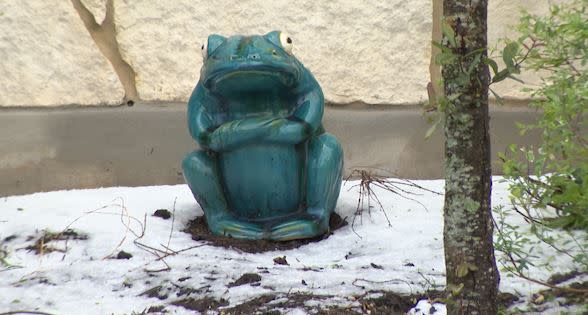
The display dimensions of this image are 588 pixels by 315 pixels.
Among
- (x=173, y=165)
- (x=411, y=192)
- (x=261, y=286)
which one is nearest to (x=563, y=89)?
(x=261, y=286)

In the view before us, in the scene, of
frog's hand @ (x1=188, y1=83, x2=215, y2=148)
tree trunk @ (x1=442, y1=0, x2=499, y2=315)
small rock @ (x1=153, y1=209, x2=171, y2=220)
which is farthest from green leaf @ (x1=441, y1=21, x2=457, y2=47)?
small rock @ (x1=153, y1=209, x2=171, y2=220)

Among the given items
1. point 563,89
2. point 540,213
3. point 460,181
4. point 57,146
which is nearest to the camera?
point 460,181

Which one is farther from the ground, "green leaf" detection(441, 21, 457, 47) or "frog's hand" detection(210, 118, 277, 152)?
"green leaf" detection(441, 21, 457, 47)

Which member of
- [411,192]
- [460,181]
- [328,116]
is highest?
[460,181]

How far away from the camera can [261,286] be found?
6.88 feet

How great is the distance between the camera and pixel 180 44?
127 inches

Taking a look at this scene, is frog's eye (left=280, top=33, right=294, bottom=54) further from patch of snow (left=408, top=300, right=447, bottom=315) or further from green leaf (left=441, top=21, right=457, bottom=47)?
green leaf (left=441, top=21, right=457, bottom=47)

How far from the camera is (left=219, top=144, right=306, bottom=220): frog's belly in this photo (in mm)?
2654

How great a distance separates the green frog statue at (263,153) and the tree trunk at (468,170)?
115 centimetres

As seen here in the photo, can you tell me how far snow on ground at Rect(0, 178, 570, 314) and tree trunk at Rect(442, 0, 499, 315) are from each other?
35 cm

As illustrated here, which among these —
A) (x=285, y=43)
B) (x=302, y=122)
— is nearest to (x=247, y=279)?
(x=302, y=122)

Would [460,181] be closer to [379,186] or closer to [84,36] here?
[379,186]

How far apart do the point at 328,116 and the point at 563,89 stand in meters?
1.32

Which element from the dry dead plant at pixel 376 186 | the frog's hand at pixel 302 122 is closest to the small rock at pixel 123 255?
the frog's hand at pixel 302 122
